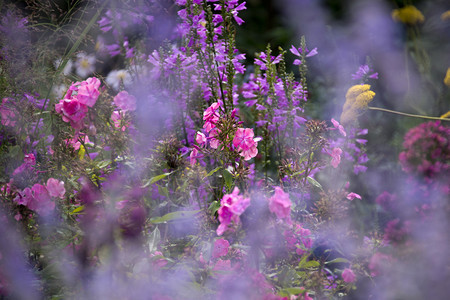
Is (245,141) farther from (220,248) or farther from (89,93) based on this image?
(89,93)

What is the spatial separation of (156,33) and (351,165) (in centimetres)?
105

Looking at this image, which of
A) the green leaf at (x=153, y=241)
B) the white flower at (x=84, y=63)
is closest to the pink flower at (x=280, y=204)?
the green leaf at (x=153, y=241)

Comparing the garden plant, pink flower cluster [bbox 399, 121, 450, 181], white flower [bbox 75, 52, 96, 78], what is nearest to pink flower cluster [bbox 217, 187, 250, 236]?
the garden plant

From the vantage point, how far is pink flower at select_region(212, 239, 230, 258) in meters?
0.90

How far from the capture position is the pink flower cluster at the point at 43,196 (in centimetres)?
97

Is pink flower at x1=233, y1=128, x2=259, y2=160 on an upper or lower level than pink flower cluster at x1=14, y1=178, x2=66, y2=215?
upper

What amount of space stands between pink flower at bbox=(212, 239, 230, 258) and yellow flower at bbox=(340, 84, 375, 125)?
0.62 meters

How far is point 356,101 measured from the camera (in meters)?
1.21

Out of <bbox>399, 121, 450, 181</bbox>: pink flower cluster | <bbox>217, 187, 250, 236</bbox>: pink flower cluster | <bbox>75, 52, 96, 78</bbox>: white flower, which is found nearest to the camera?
<bbox>217, 187, 250, 236</bbox>: pink flower cluster

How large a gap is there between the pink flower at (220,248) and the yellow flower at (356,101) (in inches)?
24.2

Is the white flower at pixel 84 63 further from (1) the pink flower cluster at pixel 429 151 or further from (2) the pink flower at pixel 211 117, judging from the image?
(1) the pink flower cluster at pixel 429 151

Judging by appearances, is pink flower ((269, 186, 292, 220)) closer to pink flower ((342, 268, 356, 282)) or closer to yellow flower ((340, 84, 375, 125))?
pink flower ((342, 268, 356, 282))

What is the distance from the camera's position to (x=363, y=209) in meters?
1.81

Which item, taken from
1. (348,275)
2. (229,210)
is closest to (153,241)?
(229,210)
